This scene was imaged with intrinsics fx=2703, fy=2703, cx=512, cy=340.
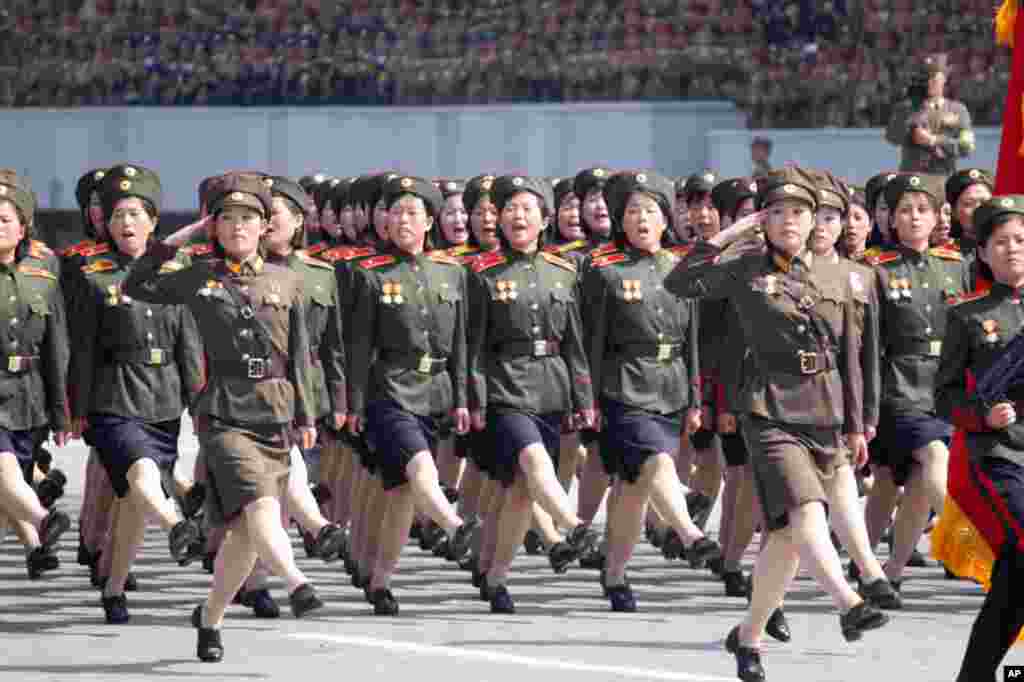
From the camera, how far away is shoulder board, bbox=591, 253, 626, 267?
42.4ft

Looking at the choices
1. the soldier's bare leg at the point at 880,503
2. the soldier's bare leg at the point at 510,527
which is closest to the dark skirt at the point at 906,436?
the soldier's bare leg at the point at 880,503

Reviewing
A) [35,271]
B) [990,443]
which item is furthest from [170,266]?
[990,443]

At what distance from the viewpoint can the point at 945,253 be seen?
13.2 meters

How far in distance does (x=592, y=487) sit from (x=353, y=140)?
17.6m

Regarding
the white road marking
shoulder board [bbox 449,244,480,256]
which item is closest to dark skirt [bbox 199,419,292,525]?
the white road marking

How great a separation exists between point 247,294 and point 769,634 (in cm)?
264

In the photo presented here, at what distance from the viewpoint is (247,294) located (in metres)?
11.0

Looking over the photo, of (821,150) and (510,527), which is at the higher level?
(510,527)

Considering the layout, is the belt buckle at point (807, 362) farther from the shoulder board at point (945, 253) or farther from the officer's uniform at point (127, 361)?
the officer's uniform at point (127, 361)

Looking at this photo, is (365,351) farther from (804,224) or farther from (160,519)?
(804,224)

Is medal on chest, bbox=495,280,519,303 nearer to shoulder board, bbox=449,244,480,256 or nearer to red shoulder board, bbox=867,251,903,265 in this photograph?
shoulder board, bbox=449,244,480,256

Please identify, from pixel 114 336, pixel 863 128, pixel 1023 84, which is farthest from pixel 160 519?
pixel 863 128

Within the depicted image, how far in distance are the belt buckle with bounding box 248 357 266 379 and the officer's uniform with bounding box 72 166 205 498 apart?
159cm

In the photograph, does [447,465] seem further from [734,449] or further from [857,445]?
[857,445]
